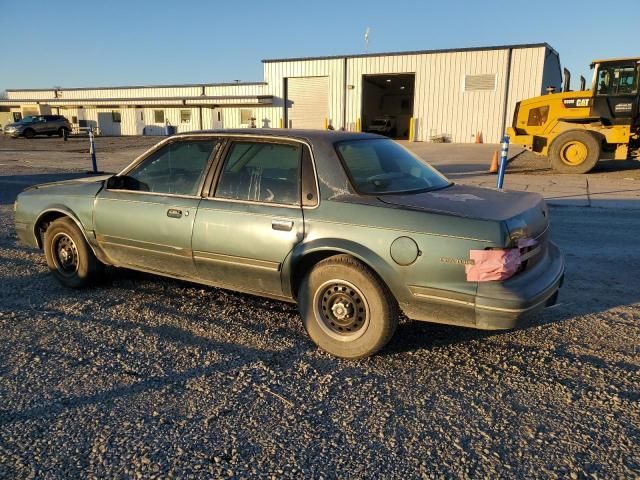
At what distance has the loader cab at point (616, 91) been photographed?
14.1 meters

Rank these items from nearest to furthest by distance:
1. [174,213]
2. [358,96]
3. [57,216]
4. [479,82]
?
[174,213], [57,216], [479,82], [358,96]

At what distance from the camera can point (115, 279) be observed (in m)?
5.12

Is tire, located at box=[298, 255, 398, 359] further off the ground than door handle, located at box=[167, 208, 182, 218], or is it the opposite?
door handle, located at box=[167, 208, 182, 218]

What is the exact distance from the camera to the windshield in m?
3.61

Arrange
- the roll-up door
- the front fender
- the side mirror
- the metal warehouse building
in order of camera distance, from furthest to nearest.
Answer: the roll-up door < the metal warehouse building < the front fender < the side mirror

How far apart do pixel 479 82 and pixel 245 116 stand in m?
17.9

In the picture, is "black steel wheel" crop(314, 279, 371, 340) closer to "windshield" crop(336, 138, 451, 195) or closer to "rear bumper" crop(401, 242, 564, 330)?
"rear bumper" crop(401, 242, 564, 330)

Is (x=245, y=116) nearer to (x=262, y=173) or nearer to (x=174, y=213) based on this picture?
(x=174, y=213)

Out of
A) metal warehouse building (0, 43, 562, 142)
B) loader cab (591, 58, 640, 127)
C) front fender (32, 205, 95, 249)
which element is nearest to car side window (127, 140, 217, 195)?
front fender (32, 205, 95, 249)

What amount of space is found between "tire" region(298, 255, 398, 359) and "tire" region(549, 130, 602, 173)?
45.5 ft

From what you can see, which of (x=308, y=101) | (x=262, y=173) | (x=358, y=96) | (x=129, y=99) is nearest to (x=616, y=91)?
(x=262, y=173)

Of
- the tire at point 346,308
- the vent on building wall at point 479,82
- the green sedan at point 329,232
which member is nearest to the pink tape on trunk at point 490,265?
the green sedan at point 329,232

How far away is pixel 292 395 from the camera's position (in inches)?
118

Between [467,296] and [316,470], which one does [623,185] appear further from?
[316,470]
